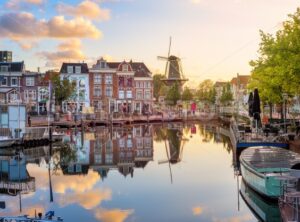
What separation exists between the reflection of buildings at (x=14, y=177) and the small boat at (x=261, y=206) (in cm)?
1209

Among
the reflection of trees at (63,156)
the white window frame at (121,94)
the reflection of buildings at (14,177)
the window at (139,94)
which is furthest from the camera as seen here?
the window at (139,94)

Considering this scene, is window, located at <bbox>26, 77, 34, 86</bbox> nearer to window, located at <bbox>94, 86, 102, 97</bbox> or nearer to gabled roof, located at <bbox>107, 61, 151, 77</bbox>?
window, located at <bbox>94, 86, 102, 97</bbox>

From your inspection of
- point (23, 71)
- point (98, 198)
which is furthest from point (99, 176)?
point (23, 71)

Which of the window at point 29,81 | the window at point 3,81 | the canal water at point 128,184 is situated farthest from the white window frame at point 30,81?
the canal water at point 128,184

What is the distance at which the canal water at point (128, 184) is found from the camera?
2080cm

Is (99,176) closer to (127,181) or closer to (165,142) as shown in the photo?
(127,181)

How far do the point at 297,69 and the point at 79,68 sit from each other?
75.6 metres

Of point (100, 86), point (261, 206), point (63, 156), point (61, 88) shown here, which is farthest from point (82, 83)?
point (261, 206)

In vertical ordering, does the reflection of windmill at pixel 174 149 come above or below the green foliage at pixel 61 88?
below

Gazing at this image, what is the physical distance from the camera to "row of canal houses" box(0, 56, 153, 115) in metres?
94.5

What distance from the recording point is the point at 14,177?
101 feet

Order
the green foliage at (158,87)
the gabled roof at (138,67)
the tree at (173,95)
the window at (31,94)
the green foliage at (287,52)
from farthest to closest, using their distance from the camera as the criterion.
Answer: the green foliage at (158,87)
the tree at (173,95)
the gabled roof at (138,67)
the window at (31,94)
the green foliage at (287,52)

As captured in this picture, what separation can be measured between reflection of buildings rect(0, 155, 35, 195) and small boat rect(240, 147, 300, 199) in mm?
12314

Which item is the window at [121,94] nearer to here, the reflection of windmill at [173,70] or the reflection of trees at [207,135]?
the reflection of windmill at [173,70]
